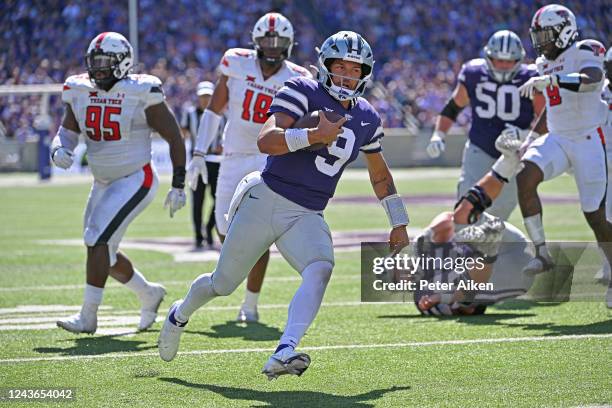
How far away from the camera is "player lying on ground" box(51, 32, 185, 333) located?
7.33 m

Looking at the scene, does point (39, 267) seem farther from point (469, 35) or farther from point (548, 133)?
point (469, 35)

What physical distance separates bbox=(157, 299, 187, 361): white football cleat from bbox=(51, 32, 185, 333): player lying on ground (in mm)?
1494

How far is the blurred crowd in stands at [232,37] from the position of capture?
3061 cm

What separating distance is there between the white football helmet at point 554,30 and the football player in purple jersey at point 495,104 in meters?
0.86

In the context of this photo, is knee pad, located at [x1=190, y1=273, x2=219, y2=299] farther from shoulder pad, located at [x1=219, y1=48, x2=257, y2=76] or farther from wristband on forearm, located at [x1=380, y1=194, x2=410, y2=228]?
shoulder pad, located at [x1=219, y1=48, x2=257, y2=76]

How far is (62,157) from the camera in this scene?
7293mm

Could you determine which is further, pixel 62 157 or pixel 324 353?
pixel 62 157

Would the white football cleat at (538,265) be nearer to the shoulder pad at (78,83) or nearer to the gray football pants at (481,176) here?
the gray football pants at (481,176)

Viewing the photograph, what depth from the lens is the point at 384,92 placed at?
31703 mm

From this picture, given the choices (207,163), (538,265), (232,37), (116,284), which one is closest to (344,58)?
(538,265)

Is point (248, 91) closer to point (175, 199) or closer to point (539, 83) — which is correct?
point (175, 199)

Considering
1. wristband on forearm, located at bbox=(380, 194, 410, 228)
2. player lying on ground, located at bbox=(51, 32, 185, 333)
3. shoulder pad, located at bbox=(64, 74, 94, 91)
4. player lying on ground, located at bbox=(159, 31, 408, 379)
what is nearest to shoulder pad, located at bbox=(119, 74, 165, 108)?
player lying on ground, located at bbox=(51, 32, 185, 333)

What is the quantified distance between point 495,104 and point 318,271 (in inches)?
162

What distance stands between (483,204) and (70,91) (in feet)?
10.2
